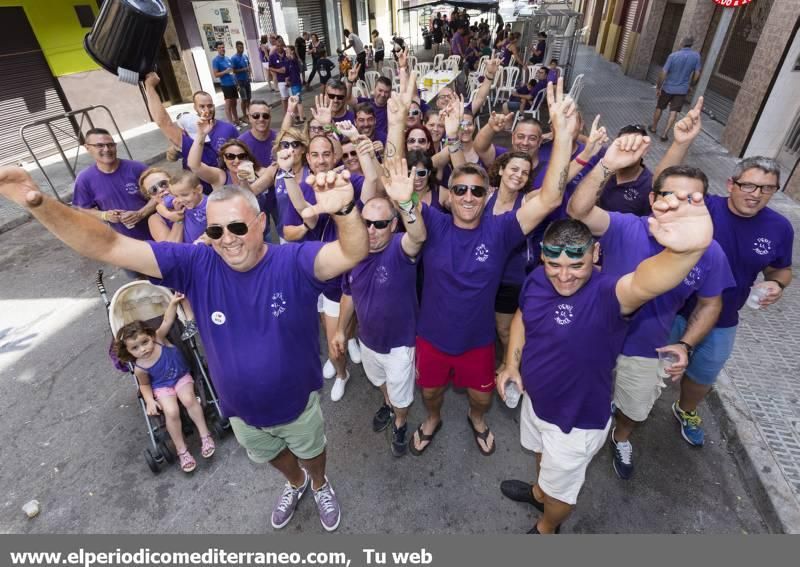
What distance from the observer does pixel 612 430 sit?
12.0 ft

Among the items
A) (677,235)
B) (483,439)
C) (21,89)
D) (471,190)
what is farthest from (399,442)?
(21,89)

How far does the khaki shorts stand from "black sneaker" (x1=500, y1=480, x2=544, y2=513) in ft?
4.64

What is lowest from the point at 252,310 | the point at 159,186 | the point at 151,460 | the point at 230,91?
the point at 151,460

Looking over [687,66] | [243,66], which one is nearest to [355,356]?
[687,66]


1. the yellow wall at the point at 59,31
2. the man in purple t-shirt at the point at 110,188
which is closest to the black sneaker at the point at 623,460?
the man in purple t-shirt at the point at 110,188

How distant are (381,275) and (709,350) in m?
2.42

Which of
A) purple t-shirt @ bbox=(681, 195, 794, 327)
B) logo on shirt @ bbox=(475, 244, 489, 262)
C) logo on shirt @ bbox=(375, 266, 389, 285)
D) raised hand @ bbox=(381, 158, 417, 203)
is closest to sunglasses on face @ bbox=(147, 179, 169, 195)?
logo on shirt @ bbox=(375, 266, 389, 285)

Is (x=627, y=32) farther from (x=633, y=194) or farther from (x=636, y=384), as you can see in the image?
(x=636, y=384)

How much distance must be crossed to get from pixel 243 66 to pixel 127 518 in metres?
12.6

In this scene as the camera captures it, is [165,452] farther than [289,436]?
Yes

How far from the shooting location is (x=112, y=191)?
465 centimetres

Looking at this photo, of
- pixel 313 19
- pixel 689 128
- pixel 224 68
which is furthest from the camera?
pixel 313 19

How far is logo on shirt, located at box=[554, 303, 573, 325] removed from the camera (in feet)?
7.70

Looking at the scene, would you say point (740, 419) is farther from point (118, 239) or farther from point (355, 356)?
point (118, 239)
